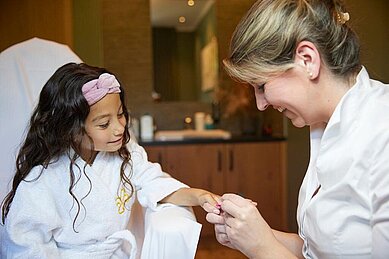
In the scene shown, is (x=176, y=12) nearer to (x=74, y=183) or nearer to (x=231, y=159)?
(x=231, y=159)

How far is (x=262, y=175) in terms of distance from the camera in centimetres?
287

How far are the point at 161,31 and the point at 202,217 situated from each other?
1615mm

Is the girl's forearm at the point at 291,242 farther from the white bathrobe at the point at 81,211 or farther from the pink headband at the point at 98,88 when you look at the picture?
the pink headband at the point at 98,88

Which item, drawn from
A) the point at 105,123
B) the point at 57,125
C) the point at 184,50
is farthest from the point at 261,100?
the point at 184,50

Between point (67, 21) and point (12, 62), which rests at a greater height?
point (67, 21)

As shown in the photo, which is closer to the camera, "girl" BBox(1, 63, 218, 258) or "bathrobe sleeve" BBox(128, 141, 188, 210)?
"girl" BBox(1, 63, 218, 258)

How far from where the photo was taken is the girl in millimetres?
1054

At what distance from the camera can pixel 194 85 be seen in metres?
3.46

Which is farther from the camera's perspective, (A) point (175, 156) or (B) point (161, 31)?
(B) point (161, 31)

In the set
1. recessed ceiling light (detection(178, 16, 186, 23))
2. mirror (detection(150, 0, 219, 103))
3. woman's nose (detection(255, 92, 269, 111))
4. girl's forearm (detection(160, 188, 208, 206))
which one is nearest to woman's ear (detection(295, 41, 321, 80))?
woman's nose (detection(255, 92, 269, 111))

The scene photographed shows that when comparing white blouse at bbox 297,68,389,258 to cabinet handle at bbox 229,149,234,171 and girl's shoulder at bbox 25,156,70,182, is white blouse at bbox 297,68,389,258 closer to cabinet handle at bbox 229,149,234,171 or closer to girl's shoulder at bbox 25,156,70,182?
girl's shoulder at bbox 25,156,70,182

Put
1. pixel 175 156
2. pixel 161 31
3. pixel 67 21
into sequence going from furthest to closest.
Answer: pixel 161 31 < pixel 175 156 < pixel 67 21

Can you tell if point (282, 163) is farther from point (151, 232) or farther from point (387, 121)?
point (387, 121)

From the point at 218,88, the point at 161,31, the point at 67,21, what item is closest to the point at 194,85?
the point at 218,88
